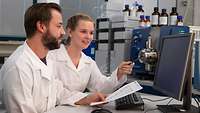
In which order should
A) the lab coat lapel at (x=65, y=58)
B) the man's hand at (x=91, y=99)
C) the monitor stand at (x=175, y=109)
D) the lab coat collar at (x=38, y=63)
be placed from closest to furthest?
the monitor stand at (x=175, y=109) < the lab coat collar at (x=38, y=63) < the man's hand at (x=91, y=99) < the lab coat lapel at (x=65, y=58)

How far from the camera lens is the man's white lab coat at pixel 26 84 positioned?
1.41 meters

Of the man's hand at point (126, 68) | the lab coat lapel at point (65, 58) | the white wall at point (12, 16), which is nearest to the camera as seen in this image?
the man's hand at point (126, 68)

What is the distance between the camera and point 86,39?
205cm

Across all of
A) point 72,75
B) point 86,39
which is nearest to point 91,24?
point 86,39

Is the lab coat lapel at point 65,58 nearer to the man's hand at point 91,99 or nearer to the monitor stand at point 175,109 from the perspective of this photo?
the man's hand at point 91,99

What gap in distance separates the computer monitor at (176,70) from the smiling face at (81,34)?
61 cm

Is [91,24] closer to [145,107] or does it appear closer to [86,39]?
[86,39]

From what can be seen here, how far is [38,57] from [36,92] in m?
0.18

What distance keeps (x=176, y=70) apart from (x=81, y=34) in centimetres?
88

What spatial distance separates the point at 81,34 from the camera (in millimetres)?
2053

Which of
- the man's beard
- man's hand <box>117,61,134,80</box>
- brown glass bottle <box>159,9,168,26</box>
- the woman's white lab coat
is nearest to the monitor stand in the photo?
man's hand <box>117,61,134,80</box>

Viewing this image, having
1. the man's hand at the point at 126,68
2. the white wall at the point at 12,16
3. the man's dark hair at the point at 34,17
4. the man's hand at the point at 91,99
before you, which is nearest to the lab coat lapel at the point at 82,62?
the man's hand at the point at 126,68

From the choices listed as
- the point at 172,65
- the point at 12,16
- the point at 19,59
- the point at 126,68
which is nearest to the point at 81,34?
the point at 126,68

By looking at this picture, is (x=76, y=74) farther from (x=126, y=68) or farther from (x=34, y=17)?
(x=34, y=17)
